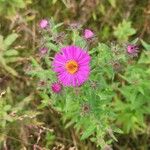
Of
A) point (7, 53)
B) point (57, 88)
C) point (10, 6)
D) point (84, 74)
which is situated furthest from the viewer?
point (10, 6)

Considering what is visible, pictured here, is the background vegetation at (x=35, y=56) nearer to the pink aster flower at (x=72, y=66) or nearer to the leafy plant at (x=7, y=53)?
the leafy plant at (x=7, y=53)

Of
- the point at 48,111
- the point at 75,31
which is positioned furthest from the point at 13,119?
the point at 75,31

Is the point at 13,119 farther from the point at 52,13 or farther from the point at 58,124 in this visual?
the point at 52,13

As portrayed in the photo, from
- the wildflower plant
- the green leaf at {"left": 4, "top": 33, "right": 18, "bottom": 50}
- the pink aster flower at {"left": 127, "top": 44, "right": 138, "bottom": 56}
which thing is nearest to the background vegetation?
the green leaf at {"left": 4, "top": 33, "right": 18, "bottom": 50}

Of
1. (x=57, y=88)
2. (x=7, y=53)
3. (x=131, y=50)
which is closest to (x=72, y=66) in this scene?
(x=57, y=88)

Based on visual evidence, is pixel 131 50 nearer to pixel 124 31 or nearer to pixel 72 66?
pixel 72 66

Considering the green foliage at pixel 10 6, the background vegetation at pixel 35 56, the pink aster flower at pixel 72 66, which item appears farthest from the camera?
the green foliage at pixel 10 6

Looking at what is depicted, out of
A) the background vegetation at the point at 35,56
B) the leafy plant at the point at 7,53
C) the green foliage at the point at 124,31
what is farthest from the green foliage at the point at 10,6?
the green foliage at the point at 124,31
